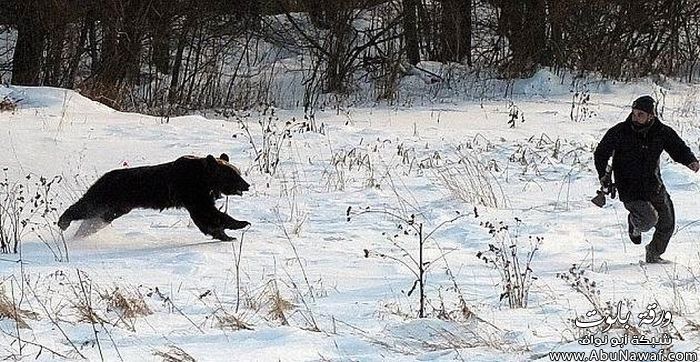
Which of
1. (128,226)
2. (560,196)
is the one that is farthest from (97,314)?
(560,196)

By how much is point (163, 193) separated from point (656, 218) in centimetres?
450

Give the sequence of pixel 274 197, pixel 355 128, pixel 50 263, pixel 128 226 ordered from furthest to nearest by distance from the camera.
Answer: pixel 355 128, pixel 274 197, pixel 128 226, pixel 50 263

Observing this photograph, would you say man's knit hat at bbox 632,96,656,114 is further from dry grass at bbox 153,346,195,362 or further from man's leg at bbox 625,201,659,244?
dry grass at bbox 153,346,195,362

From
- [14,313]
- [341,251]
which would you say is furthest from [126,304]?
[341,251]

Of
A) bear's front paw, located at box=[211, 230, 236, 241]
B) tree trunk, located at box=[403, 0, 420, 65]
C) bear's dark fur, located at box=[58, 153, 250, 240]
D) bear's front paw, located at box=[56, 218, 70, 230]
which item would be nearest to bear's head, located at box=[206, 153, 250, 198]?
bear's dark fur, located at box=[58, 153, 250, 240]

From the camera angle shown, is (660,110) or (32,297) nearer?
(32,297)

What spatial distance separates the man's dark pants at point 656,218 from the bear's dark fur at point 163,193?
353 centimetres

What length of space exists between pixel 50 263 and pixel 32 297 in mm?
1442

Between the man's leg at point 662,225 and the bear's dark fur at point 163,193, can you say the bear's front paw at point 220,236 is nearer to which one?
the bear's dark fur at point 163,193

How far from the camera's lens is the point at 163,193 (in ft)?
31.4

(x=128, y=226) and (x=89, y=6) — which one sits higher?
(x=89, y=6)

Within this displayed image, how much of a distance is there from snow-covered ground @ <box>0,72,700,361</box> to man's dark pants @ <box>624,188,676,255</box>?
8.1 inches

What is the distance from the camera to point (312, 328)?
5879 mm

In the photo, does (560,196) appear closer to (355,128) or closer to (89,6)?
(355,128)
